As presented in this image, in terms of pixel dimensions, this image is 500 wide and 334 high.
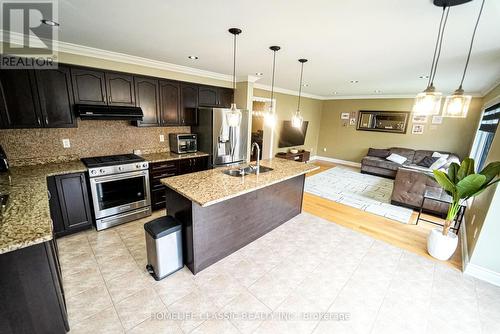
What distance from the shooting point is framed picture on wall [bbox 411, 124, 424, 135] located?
6.34 meters

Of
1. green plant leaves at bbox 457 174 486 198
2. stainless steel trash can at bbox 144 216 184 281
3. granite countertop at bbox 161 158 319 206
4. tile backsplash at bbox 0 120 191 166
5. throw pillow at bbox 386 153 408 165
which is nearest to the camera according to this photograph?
granite countertop at bbox 161 158 319 206

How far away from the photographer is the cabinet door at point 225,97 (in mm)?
4566

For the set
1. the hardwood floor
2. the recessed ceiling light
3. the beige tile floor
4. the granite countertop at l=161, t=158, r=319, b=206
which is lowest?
the beige tile floor

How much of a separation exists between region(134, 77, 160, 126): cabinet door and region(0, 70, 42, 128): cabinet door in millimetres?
1200

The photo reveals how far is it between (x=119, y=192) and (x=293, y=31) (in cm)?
314

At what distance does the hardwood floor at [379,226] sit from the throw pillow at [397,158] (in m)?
2.78

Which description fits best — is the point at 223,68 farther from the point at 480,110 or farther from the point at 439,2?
the point at 480,110

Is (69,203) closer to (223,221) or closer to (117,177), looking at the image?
(117,177)

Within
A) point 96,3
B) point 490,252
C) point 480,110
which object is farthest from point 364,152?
point 96,3

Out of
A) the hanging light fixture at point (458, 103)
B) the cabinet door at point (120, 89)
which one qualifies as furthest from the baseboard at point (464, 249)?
the cabinet door at point (120, 89)

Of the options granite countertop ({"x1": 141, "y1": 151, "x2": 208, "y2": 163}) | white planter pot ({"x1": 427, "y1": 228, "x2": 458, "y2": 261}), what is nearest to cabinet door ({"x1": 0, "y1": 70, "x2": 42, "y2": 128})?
granite countertop ({"x1": 141, "y1": 151, "x2": 208, "y2": 163})

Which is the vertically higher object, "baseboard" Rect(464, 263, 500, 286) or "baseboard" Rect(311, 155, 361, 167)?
"baseboard" Rect(311, 155, 361, 167)

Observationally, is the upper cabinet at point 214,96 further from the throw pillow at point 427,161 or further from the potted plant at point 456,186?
the throw pillow at point 427,161

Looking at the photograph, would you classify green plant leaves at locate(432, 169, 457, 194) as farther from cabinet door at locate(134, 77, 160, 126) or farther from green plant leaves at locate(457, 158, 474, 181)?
cabinet door at locate(134, 77, 160, 126)
